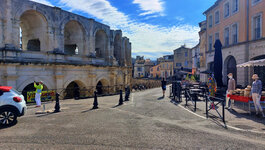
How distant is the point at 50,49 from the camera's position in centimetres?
1545

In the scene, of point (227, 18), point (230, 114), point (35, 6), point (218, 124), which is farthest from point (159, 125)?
point (227, 18)

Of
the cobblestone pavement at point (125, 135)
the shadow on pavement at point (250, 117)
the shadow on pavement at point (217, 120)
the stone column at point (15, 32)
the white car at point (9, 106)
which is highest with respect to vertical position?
the stone column at point (15, 32)

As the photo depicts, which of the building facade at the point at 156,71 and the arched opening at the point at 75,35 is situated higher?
the arched opening at the point at 75,35

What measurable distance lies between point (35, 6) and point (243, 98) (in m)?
15.7

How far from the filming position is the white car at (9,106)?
6383 millimetres

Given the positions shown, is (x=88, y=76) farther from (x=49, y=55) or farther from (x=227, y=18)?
(x=227, y=18)

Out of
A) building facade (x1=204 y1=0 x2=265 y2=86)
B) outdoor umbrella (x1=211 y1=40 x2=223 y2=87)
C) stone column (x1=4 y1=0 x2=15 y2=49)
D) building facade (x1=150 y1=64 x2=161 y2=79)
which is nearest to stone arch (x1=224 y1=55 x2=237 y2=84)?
building facade (x1=204 y1=0 x2=265 y2=86)

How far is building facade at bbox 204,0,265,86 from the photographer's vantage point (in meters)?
16.0

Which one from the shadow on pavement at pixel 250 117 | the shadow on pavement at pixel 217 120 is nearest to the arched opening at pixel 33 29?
the shadow on pavement at pixel 217 120

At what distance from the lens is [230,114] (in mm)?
8094

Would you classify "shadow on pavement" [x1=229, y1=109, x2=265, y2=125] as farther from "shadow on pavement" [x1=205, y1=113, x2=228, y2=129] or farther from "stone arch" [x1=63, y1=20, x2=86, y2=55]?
"stone arch" [x1=63, y1=20, x2=86, y2=55]

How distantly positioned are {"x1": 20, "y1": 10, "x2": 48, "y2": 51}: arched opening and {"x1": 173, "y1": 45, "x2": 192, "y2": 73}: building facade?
4717 cm

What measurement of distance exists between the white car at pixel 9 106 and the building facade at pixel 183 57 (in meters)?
53.8

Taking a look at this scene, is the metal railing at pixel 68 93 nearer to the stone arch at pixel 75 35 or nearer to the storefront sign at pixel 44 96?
the storefront sign at pixel 44 96
